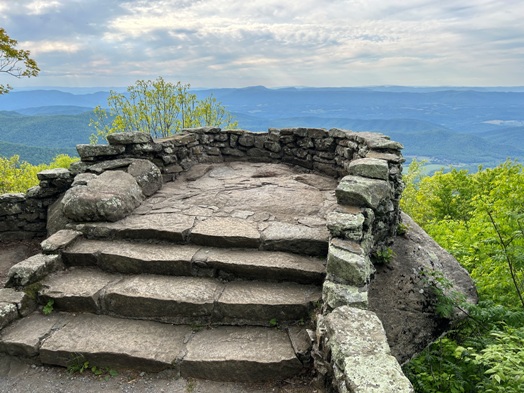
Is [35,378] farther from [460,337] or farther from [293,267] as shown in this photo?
[460,337]

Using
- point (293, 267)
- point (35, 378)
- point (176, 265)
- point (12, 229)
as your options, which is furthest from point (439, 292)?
point (12, 229)

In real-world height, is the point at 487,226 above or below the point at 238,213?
below

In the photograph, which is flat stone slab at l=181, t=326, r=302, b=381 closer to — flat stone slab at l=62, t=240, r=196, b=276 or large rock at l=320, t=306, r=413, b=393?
large rock at l=320, t=306, r=413, b=393

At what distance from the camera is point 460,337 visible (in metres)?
5.86

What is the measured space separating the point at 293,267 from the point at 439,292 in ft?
8.80

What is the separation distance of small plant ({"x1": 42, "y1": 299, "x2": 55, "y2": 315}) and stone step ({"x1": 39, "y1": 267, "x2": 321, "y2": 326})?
5 centimetres

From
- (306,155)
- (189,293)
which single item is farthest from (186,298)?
(306,155)

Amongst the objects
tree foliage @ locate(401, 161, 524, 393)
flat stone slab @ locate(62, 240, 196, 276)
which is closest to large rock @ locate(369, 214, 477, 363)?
tree foliage @ locate(401, 161, 524, 393)

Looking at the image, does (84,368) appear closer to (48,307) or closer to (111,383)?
(111,383)

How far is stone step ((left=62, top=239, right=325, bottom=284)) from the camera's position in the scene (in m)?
4.38

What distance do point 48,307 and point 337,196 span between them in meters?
4.16

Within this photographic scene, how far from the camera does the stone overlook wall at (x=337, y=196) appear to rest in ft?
9.18

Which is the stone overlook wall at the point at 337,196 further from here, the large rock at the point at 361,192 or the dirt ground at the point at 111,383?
the dirt ground at the point at 111,383

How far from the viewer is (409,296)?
5.31 meters
